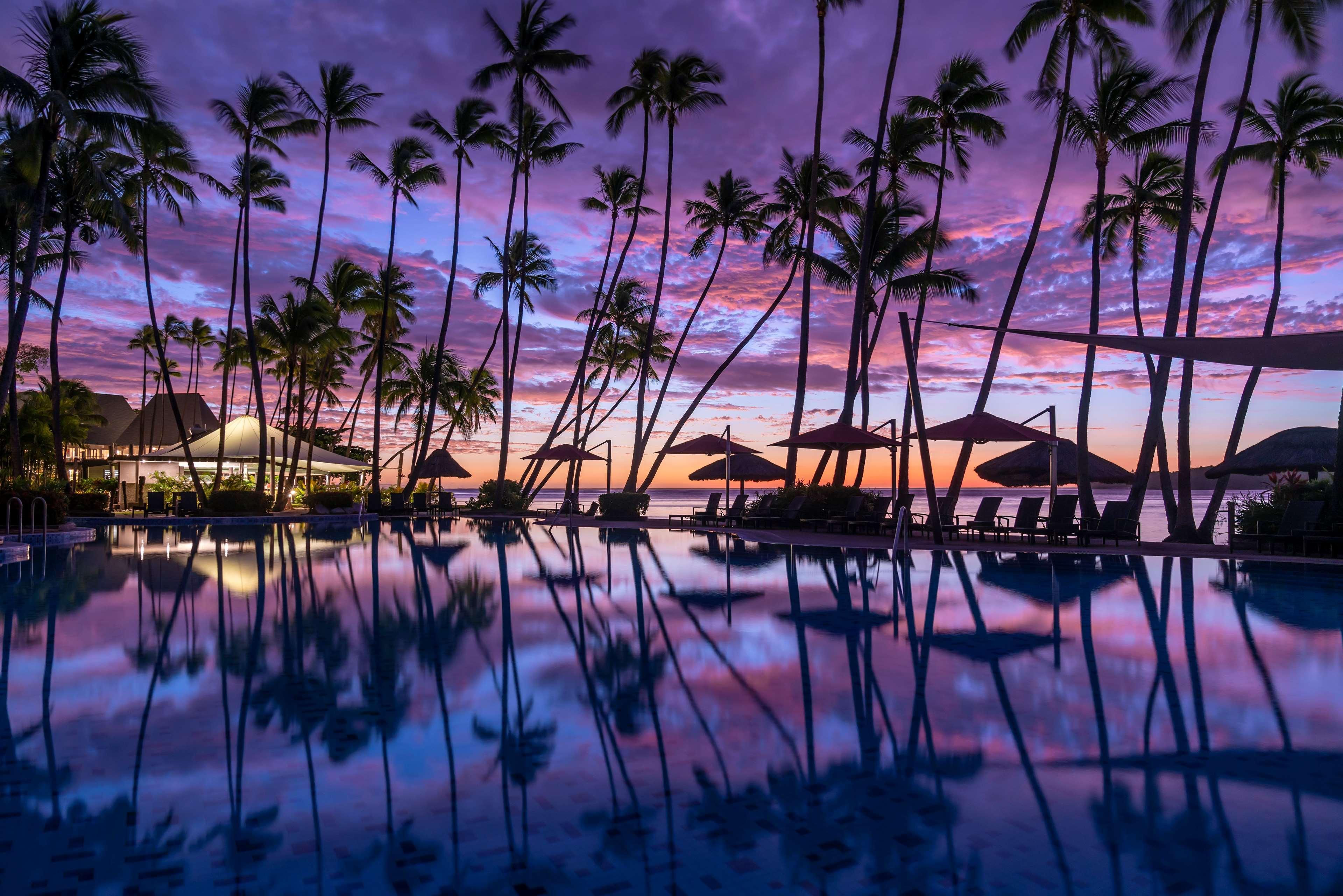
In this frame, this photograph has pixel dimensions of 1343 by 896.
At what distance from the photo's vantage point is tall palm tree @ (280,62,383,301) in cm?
2564

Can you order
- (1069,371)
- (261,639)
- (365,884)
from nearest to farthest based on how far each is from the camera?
(365,884) → (261,639) → (1069,371)

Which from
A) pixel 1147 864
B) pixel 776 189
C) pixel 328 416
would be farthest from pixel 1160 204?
pixel 328 416

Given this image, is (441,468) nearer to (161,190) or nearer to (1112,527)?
(161,190)

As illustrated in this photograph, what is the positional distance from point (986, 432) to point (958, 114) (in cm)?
1118

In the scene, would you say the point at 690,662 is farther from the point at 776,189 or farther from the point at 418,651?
the point at 776,189

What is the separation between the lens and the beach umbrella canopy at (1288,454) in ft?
53.6

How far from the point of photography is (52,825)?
2.98m

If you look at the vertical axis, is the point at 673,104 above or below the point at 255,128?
above

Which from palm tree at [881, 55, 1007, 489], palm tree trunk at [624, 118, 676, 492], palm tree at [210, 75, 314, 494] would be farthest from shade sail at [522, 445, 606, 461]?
palm tree at [210, 75, 314, 494]

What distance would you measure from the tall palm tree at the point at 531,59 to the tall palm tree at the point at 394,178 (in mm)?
3370

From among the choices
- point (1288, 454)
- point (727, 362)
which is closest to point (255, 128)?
point (727, 362)

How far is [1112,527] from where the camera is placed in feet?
47.7

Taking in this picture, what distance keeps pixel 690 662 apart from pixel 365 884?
339cm

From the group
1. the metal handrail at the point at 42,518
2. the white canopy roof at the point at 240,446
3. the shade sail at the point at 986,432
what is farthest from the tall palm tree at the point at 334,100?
the shade sail at the point at 986,432
